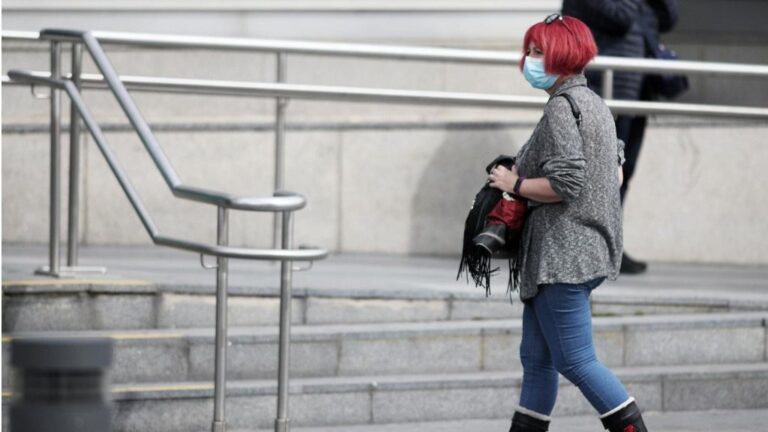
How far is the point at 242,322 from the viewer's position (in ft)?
24.2

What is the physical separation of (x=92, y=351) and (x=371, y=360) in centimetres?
356

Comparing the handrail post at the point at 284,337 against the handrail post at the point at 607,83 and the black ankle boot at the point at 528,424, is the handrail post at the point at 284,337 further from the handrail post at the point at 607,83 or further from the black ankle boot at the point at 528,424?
the handrail post at the point at 607,83

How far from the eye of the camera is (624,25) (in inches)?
342

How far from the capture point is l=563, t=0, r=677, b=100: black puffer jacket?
866 centimetres

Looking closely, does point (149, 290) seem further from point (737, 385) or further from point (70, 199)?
point (737, 385)

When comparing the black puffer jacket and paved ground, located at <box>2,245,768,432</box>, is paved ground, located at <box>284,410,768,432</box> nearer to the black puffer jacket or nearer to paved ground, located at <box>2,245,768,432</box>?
paved ground, located at <box>2,245,768,432</box>

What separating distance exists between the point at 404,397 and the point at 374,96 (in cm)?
194

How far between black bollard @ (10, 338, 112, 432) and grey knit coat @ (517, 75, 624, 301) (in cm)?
214

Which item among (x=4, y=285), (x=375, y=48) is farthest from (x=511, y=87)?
(x=4, y=285)

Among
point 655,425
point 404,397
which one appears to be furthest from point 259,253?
point 655,425

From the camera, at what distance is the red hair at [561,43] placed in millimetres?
5441

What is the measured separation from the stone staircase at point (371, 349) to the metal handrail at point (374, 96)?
3.44 feet

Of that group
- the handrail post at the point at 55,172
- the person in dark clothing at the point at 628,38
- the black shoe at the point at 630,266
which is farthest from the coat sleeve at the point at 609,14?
the handrail post at the point at 55,172

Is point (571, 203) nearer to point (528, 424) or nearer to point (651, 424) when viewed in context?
point (528, 424)
